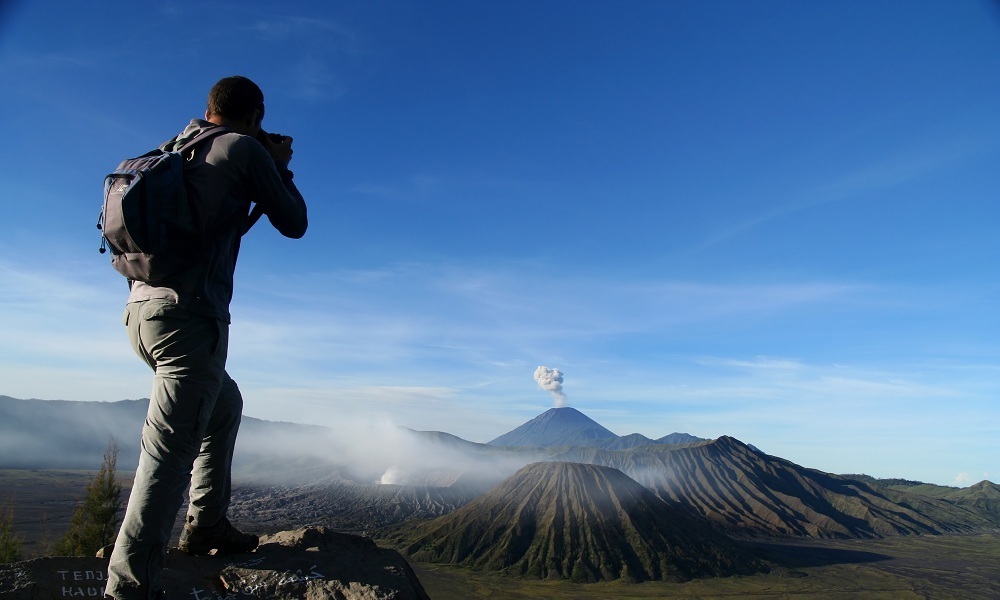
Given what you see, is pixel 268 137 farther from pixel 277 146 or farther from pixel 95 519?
pixel 95 519

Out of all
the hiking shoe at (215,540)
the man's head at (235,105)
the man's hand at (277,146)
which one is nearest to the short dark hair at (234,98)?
the man's head at (235,105)

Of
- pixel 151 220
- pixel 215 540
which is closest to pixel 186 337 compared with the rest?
pixel 151 220

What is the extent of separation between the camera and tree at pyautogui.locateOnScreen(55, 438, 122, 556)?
2489 centimetres

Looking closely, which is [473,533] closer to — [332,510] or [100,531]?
[332,510]

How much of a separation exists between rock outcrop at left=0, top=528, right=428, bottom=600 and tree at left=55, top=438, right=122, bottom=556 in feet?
84.0

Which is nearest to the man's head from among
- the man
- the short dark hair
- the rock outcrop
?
the short dark hair

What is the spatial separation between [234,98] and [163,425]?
1782 millimetres

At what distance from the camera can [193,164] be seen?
2.79m

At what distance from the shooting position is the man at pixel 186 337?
8.67ft

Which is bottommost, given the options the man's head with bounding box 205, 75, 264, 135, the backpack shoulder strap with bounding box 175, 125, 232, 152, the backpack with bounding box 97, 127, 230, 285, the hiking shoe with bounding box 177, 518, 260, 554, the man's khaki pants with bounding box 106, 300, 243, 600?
the hiking shoe with bounding box 177, 518, 260, 554

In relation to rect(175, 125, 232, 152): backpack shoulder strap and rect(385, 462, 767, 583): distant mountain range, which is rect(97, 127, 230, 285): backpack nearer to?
rect(175, 125, 232, 152): backpack shoulder strap

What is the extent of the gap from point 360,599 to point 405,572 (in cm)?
64

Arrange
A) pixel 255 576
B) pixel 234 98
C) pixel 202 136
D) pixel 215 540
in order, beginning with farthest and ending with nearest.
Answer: pixel 215 540 < pixel 255 576 < pixel 234 98 < pixel 202 136

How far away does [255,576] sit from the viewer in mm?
3752
